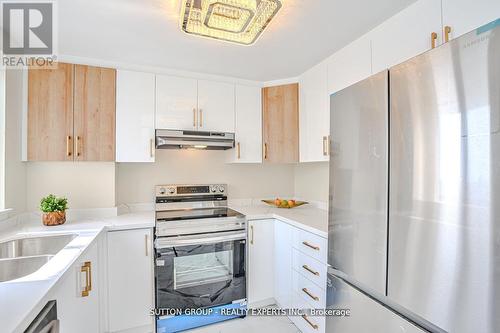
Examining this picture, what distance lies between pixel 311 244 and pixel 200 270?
94cm

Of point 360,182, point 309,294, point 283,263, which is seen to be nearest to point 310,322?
point 309,294

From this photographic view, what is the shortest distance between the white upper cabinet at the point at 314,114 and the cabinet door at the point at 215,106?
0.73 metres

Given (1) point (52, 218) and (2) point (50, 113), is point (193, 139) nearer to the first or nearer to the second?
(2) point (50, 113)

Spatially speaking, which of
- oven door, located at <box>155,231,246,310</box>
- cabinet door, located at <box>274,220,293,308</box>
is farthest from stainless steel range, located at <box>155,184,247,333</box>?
cabinet door, located at <box>274,220,293,308</box>

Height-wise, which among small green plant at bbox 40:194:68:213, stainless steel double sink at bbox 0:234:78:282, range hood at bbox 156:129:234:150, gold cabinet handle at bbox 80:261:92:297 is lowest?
gold cabinet handle at bbox 80:261:92:297

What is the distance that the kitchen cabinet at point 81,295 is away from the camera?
107 centimetres

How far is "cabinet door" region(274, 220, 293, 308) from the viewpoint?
2.11 metres

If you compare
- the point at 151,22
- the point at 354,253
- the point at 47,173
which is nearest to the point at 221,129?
the point at 151,22

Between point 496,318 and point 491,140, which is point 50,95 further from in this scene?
point 496,318

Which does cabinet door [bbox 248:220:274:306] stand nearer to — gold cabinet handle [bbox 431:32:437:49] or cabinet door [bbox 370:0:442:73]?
cabinet door [bbox 370:0:442:73]

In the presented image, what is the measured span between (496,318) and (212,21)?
1.69 m

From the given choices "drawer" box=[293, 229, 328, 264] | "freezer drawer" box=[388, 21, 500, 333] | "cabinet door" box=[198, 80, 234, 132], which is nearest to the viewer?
"freezer drawer" box=[388, 21, 500, 333]

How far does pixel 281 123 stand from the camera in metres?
2.61

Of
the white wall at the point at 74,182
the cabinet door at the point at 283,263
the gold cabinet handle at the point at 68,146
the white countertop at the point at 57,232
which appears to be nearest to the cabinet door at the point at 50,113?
the gold cabinet handle at the point at 68,146
